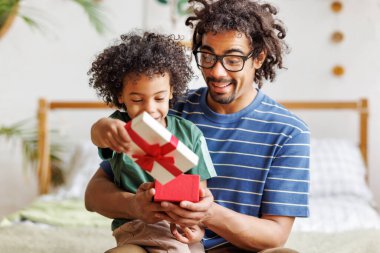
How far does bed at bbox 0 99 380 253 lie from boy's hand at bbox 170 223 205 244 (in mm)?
722

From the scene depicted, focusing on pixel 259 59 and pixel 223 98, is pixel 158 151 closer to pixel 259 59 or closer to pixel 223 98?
pixel 223 98

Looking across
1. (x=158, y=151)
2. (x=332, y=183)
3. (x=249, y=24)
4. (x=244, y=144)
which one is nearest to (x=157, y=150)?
(x=158, y=151)

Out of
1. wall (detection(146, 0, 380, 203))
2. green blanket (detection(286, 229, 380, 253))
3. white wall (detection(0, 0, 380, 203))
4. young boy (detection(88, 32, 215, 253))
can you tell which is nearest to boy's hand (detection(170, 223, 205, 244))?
young boy (detection(88, 32, 215, 253))

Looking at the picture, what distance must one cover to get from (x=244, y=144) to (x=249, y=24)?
1.08 ft

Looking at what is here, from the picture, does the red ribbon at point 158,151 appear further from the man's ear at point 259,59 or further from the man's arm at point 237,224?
the man's ear at point 259,59

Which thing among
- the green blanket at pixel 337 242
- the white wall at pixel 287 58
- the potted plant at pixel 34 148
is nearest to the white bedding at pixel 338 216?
the green blanket at pixel 337 242

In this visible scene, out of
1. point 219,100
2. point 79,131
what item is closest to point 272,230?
point 219,100

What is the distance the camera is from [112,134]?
1313 millimetres

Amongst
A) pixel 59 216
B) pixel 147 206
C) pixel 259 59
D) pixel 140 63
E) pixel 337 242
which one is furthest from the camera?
pixel 59 216

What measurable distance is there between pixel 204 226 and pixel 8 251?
90 centimetres

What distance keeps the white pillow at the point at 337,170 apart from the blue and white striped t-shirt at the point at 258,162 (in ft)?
5.07

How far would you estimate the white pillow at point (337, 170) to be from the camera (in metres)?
3.18

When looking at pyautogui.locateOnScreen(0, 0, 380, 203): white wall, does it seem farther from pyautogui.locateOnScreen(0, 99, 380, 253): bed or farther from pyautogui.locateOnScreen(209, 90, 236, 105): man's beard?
pyautogui.locateOnScreen(209, 90, 236, 105): man's beard

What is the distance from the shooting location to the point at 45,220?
106 inches
